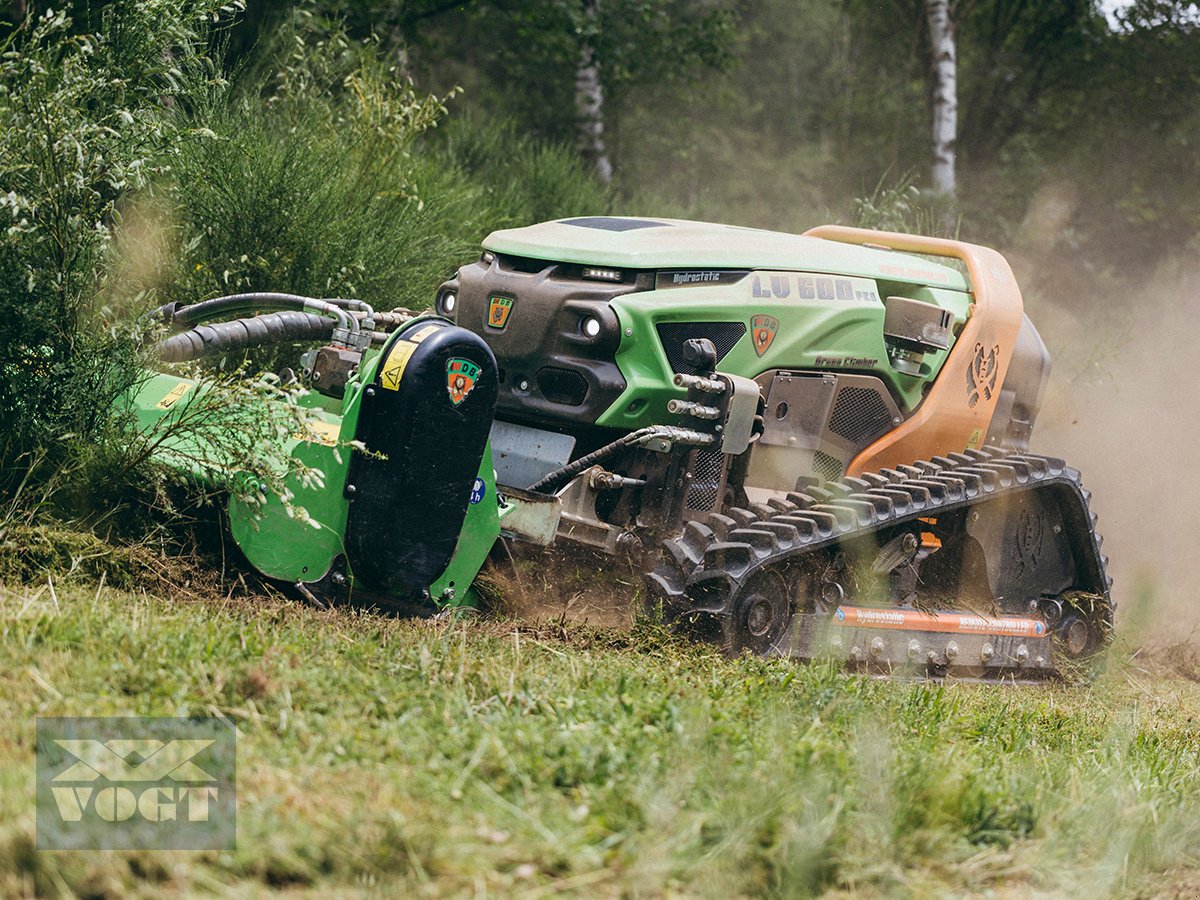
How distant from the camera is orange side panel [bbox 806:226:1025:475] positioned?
21.7ft

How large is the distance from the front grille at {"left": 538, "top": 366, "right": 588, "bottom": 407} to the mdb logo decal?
2.63 meters

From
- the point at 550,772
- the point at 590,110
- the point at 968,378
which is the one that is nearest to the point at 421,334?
the point at 550,772

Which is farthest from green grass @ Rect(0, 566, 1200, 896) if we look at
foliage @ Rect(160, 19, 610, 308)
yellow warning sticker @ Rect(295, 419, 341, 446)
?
foliage @ Rect(160, 19, 610, 308)

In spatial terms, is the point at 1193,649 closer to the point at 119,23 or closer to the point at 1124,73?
the point at 119,23

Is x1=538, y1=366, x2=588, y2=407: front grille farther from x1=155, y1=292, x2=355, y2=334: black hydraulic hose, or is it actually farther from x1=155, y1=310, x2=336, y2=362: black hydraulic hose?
x1=155, y1=310, x2=336, y2=362: black hydraulic hose

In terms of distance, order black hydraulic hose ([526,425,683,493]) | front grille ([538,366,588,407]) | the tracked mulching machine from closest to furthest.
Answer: the tracked mulching machine
black hydraulic hose ([526,425,683,493])
front grille ([538,366,588,407])

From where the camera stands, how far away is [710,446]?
5.67m

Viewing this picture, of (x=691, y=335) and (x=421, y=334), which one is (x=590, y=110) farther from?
(x=421, y=334)

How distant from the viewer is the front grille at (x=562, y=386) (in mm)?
5836

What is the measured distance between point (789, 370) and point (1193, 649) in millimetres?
3780

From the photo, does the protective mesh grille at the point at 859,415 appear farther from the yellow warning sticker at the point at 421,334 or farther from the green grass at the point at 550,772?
the yellow warning sticker at the point at 421,334

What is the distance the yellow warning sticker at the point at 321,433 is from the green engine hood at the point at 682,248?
1283mm

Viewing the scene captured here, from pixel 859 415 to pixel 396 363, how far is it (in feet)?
8.23

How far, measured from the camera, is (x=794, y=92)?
128 ft
